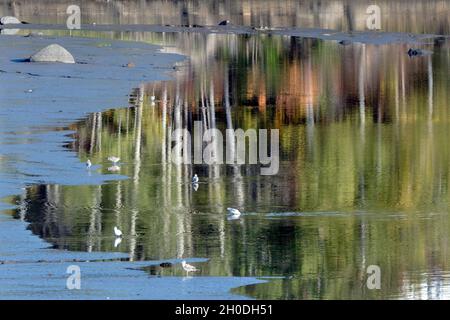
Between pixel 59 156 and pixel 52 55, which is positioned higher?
pixel 52 55

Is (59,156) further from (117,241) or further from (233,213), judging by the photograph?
(117,241)

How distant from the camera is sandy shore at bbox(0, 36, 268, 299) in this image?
42.0 feet

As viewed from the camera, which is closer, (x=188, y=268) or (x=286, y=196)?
(x=188, y=268)

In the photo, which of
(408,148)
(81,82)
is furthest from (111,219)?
(81,82)

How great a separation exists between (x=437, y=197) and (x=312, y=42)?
1318 inches

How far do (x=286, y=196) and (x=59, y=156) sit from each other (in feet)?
13.7

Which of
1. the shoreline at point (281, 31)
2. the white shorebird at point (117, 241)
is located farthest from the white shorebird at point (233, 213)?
the shoreline at point (281, 31)

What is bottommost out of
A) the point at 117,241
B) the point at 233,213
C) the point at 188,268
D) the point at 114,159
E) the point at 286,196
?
the point at 188,268

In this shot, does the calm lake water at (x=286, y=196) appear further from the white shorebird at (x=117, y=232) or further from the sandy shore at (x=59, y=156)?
the sandy shore at (x=59, y=156)

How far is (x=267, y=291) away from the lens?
12914mm

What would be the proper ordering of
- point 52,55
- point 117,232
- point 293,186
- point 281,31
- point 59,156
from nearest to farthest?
1. point 117,232
2. point 293,186
3. point 59,156
4. point 52,55
5. point 281,31

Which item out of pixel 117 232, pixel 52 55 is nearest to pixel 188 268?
pixel 117 232

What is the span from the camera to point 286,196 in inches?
712
